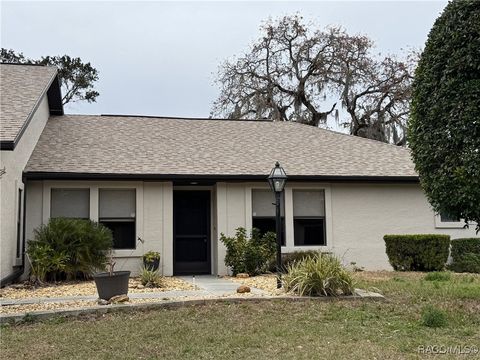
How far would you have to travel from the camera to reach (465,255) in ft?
46.6

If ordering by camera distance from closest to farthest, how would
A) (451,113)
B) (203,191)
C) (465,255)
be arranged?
1. (451,113)
2. (465,255)
3. (203,191)

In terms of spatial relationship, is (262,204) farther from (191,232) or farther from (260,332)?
(260,332)

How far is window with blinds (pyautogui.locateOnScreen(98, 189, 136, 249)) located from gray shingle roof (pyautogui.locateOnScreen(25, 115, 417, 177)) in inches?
29.4

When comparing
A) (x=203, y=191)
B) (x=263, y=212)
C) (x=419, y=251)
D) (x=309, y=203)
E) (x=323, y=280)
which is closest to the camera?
(x=323, y=280)

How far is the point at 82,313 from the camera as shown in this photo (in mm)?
7789

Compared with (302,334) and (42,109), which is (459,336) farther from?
(42,109)

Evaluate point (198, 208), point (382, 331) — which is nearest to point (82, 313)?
point (382, 331)

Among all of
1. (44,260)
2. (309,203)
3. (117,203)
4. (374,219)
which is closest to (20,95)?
(117,203)

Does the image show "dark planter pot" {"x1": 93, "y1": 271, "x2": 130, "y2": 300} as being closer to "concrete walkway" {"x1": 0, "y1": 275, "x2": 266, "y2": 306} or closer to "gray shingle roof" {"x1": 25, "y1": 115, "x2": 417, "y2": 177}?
"concrete walkway" {"x1": 0, "y1": 275, "x2": 266, "y2": 306}

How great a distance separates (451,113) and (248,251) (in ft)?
20.6

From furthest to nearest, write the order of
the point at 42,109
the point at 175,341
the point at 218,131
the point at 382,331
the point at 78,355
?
1. the point at 218,131
2. the point at 42,109
3. the point at 382,331
4. the point at 175,341
5. the point at 78,355

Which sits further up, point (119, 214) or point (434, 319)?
point (119, 214)

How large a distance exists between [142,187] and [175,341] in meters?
7.72

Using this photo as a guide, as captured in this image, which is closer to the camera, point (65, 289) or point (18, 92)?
point (65, 289)
